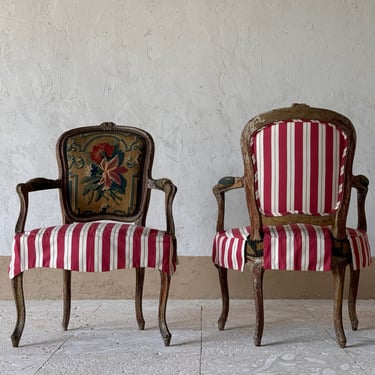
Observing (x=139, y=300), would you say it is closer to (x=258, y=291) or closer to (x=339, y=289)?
(x=258, y=291)

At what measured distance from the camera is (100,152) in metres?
2.85

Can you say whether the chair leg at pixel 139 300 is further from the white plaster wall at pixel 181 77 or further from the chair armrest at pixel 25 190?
the white plaster wall at pixel 181 77

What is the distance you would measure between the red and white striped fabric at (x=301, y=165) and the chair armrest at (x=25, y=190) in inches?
40.3

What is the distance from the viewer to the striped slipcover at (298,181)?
7.57 feet

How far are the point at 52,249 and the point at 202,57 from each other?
1.64 metres

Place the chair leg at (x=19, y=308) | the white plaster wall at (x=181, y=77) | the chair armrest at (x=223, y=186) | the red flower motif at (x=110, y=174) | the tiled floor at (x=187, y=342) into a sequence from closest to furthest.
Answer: the tiled floor at (x=187, y=342)
the chair leg at (x=19, y=308)
the chair armrest at (x=223, y=186)
the red flower motif at (x=110, y=174)
the white plaster wall at (x=181, y=77)

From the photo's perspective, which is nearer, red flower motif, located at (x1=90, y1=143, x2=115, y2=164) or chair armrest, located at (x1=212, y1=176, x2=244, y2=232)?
chair armrest, located at (x1=212, y1=176, x2=244, y2=232)

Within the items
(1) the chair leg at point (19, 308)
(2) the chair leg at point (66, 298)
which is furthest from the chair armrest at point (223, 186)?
(1) the chair leg at point (19, 308)

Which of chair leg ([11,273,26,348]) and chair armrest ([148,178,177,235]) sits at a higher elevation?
chair armrest ([148,178,177,235])

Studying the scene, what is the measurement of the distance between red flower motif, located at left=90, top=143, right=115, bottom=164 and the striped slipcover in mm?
802

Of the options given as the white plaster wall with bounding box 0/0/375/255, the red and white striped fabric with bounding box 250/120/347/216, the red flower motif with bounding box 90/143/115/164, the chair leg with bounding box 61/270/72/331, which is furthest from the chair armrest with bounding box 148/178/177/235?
the white plaster wall with bounding box 0/0/375/255

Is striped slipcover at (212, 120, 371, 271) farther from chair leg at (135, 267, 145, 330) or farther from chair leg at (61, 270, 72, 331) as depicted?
chair leg at (61, 270, 72, 331)

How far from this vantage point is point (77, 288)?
347 centimetres

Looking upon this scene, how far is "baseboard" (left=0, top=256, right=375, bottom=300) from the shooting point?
3457 mm
